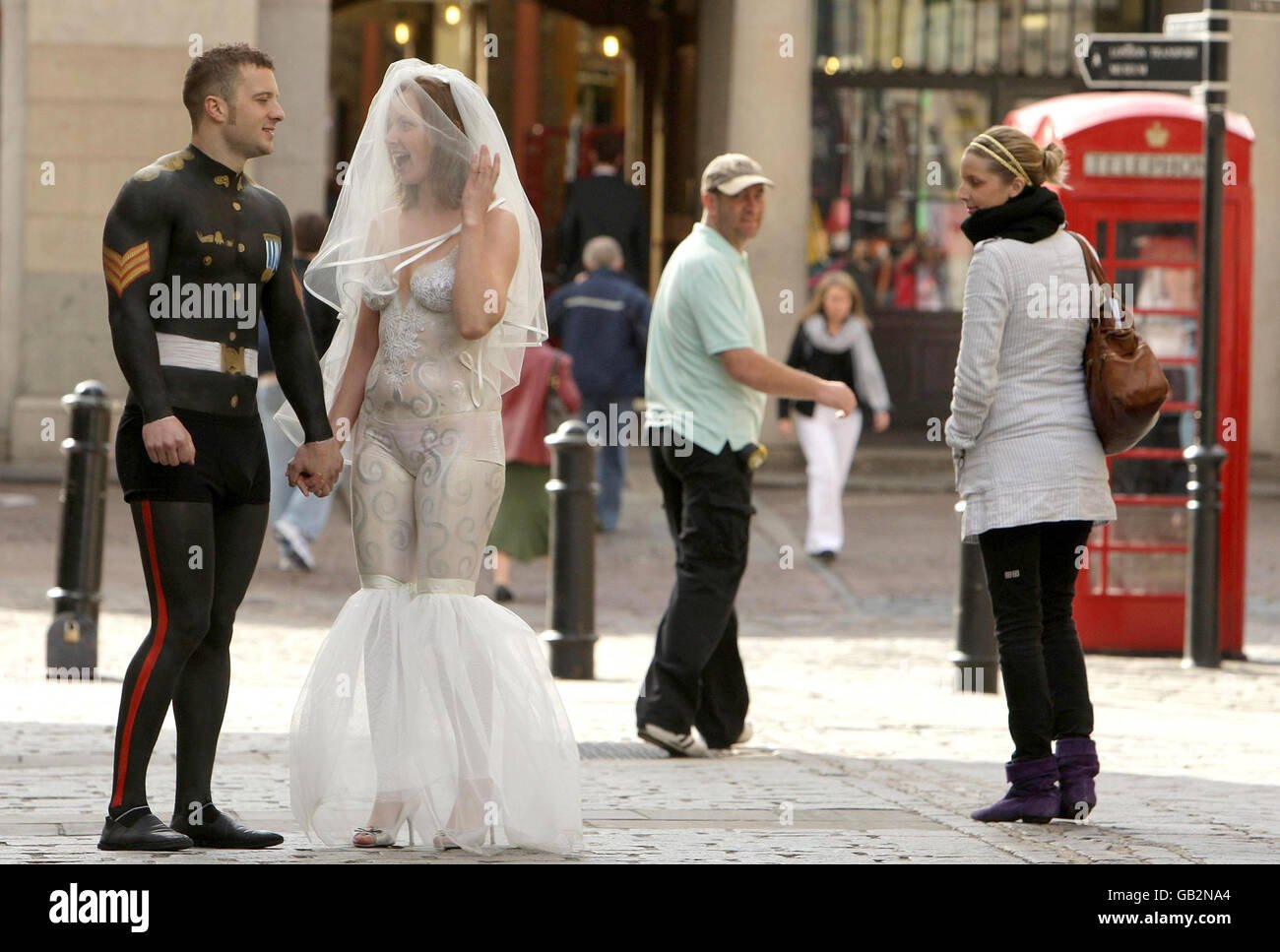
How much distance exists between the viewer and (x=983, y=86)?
58.5 ft

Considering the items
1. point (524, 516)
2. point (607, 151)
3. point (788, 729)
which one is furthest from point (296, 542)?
point (788, 729)

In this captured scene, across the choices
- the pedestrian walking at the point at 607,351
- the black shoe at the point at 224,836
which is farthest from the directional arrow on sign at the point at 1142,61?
the black shoe at the point at 224,836

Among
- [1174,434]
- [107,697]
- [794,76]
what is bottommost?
[107,697]

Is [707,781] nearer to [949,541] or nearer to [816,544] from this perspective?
[816,544]

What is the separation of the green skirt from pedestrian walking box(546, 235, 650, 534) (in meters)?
1.94

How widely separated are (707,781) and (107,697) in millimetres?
2867

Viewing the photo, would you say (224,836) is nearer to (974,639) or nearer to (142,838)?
(142,838)

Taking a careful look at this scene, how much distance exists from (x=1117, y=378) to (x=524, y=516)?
247 inches

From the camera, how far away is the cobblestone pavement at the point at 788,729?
559cm

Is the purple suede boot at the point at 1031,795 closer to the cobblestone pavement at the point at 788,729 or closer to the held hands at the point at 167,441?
the cobblestone pavement at the point at 788,729

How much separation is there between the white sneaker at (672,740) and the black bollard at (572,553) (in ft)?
6.45

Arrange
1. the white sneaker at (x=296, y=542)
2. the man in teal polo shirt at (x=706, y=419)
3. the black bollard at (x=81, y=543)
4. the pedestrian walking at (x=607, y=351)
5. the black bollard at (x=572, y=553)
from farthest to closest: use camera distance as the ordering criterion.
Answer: the pedestrian walking at (x=607, y=351) < the white sneaker at (x=296, y=542) < the black bollard at (x=572, y=553) < the black bollard at (x=81, y=543) < the man in teal polo shirt at (x=706, y=419)

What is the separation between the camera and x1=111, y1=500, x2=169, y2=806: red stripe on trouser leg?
5.11 meters
